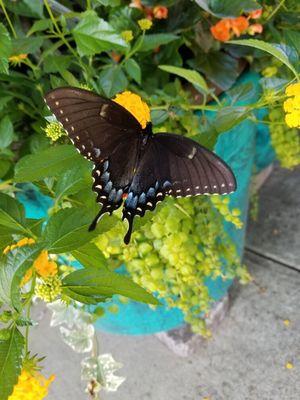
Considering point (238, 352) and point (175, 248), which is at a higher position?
point (175, 248)

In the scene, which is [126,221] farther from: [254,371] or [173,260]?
[254,371]

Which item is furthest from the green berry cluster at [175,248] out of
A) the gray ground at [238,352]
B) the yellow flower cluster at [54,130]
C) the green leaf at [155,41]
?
the gray ground at [238,352]

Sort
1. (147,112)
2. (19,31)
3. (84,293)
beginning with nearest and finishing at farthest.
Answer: (84,293)
(147,112)
(19,31)

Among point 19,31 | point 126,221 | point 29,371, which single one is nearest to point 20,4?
point 19,31

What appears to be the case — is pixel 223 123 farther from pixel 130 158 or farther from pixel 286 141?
pixel 286 141

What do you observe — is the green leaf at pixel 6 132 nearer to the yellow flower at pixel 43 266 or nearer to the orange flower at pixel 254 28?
the yellow flower at pixel 43 266

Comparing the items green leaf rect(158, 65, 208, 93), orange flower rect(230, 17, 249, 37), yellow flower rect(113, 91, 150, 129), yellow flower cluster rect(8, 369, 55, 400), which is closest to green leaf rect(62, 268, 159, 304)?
yellow flower cluster rect(8, 369, 55, 400)

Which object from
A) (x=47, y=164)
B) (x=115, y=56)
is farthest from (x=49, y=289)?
(x=115, y=56)
